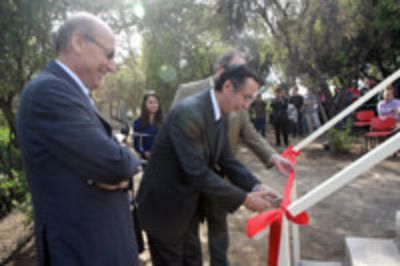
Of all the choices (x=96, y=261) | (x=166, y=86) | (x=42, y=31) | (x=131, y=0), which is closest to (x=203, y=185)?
(x=96, y=261)

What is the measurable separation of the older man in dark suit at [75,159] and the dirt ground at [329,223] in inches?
85.9

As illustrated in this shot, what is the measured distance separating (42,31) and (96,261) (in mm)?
3338

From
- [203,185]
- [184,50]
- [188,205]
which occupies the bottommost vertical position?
[188,205]

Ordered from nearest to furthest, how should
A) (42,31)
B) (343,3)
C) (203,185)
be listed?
(203,185) < (42,31) < (343,3)

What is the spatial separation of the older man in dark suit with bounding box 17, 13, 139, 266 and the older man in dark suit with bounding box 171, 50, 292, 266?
1039mm

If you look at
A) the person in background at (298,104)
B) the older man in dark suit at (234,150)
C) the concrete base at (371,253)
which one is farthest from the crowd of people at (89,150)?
the person in background at (298,104)

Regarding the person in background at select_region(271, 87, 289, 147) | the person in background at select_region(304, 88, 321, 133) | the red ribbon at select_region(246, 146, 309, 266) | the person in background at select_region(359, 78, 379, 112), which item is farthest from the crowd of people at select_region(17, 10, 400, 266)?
the person in background at select_region(359, 78, 379, 112)

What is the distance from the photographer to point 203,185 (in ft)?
5.67

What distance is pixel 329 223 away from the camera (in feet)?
13.1

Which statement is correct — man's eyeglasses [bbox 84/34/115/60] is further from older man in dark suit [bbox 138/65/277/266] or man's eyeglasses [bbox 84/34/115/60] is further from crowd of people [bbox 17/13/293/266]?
older man in dark suit [bbox 138/65/277/266]

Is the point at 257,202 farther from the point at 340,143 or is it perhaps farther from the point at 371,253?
the point at 340,143

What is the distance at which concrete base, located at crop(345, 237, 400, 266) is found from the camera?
238cm

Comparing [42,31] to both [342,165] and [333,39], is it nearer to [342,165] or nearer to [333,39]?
[342,165]

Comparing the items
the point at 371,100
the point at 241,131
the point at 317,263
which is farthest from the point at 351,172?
the point at 371,100
